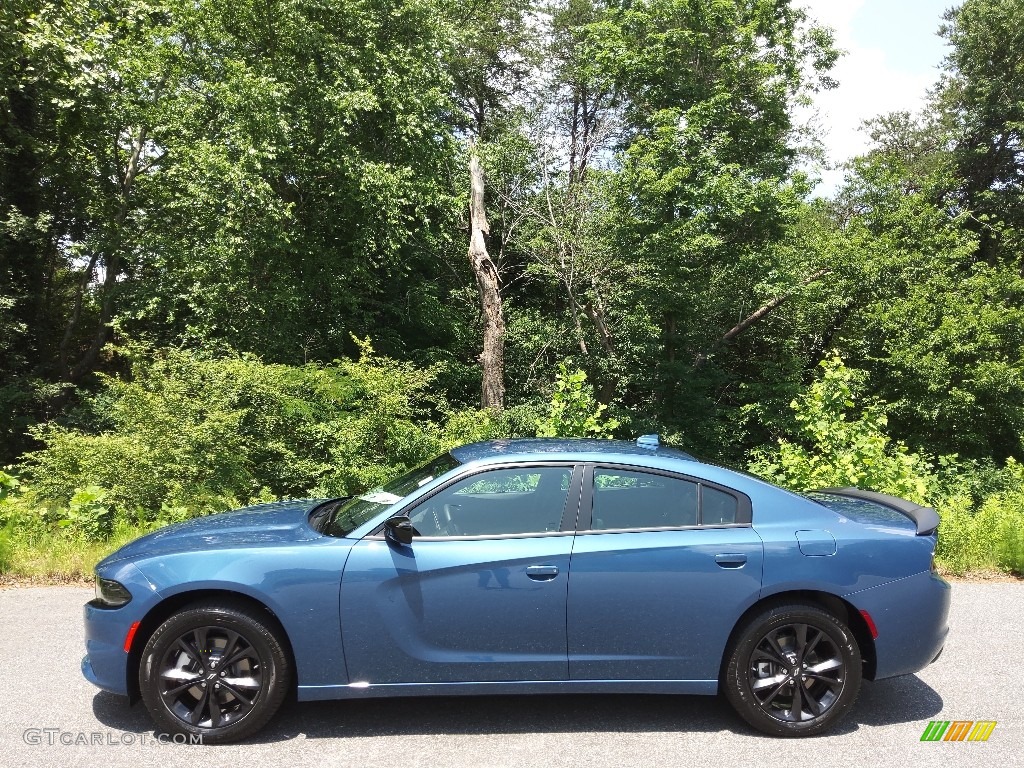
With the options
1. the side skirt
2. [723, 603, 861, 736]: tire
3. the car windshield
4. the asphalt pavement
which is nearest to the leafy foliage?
the asphalt pavement

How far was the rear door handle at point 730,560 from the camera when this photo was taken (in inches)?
155

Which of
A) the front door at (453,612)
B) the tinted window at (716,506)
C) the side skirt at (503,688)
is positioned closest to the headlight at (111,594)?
the side skirt at (503,688)

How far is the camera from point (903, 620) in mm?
4004

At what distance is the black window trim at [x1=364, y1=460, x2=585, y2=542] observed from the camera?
3973mm

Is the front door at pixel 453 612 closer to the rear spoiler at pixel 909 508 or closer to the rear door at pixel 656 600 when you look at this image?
the rear door at pixel 656 600

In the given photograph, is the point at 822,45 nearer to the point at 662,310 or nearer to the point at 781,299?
the point at 781,299

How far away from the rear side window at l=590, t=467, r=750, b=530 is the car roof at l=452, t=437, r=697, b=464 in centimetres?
17

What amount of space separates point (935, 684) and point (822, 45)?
1447 centimetres

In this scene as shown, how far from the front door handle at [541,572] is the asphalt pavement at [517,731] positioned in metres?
0.81

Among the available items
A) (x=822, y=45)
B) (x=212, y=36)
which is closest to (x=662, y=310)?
(x=822, y=45)

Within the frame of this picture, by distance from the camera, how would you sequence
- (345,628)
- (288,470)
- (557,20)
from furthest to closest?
(557,20) < (288,470) < (345,628)

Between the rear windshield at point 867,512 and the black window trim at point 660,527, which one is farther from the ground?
the black window trim at point 660,527

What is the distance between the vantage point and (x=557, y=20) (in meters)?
23.9

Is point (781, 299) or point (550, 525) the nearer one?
point (550, 525)
